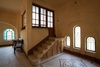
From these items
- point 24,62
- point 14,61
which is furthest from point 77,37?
point 14,61

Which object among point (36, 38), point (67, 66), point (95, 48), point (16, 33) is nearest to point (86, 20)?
point (95, 48)

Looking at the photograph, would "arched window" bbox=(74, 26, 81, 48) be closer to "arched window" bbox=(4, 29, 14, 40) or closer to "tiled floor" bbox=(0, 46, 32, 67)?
"tiled floor" bbox=(0, 46, 32, 67)

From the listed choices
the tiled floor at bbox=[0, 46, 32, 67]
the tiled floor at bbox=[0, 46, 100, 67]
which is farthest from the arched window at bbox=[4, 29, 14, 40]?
the tiled floor at bbox=[0, 46, 100, 67]

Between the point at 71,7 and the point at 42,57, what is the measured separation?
361 centimetres

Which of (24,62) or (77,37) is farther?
(77,37)

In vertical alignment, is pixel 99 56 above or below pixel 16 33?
below

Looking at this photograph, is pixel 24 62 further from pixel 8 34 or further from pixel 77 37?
pixel 8 34

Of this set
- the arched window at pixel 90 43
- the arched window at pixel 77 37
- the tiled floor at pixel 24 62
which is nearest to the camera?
the tiled floor at pixel 24 62

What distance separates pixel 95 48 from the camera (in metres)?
3.46

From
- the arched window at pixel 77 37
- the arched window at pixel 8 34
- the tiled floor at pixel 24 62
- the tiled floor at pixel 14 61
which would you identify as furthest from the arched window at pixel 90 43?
the arched window at pixel 8 34

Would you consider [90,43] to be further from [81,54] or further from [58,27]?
[58,27]

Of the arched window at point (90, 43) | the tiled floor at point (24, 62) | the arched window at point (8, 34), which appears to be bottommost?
the tiled floor at point (24, 62)

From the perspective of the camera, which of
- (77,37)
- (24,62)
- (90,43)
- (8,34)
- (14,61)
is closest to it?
(24,62)

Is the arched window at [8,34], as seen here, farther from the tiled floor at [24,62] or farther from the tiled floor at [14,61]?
the tiled floor at [24,62]
